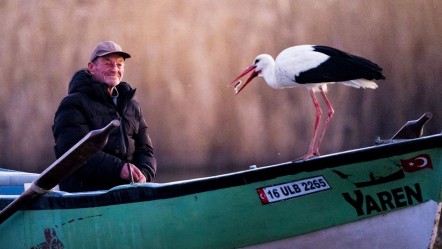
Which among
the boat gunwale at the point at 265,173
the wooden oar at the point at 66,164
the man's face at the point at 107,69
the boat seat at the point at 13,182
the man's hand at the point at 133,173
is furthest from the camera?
the boat seat at the point at 13,182

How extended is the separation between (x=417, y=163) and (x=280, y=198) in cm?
82

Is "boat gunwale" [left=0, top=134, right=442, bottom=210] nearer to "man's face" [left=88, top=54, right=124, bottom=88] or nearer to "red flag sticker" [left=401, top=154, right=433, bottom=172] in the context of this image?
"red flag sticker" [left=401, top=154, right=433, bottom=172]

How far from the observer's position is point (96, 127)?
5668 mm

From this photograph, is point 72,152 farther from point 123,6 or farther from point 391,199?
point 123,6

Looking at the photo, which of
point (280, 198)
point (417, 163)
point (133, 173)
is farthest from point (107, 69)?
point (417, 163)

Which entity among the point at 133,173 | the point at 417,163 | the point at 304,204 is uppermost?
the point at 133,173

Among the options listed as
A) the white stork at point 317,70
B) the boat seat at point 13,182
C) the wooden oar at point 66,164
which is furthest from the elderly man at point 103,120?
the boat seat at point 13,182

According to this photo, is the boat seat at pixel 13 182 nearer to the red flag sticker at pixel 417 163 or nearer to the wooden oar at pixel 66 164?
the wooden oar at pixel 66 164

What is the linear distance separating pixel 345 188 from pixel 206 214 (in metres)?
0.82

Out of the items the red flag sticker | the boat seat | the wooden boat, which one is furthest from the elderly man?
the boat seat

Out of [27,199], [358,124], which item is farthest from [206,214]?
[358,124]

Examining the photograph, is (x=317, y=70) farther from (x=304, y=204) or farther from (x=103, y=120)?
(x=103, y=120)

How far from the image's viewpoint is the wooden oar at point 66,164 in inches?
202

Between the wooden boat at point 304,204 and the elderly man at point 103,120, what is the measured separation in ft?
1.14
